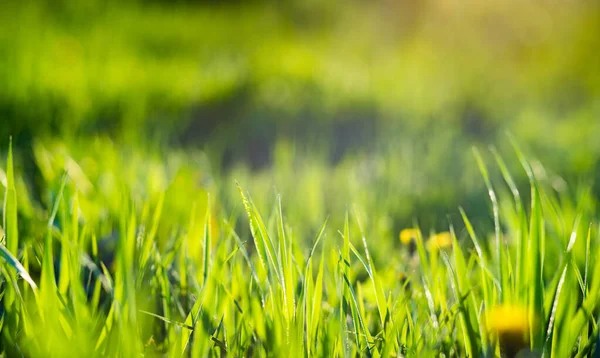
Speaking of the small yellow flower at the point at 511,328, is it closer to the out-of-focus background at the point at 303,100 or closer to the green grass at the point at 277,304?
the green grass at the point at 277,304

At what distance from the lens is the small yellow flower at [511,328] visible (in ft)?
2.13

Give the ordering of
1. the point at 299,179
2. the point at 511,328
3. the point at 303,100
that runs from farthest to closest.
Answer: the point at 303,100
the point at 299,179
the point at 511,328

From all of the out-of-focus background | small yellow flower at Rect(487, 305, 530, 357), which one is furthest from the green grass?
the out-of-focus background

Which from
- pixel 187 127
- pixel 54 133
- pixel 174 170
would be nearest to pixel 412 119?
pixel 187 127

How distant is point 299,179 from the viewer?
178cm

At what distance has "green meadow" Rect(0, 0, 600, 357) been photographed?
2.19 feet

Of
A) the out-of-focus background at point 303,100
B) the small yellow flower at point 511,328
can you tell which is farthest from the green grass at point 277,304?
the out-of-focus background at point 303,100

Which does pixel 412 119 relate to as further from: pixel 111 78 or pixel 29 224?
pixel 29 224

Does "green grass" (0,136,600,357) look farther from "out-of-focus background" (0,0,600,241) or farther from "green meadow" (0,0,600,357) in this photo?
"out-of-focus background" (0,0,600,241)

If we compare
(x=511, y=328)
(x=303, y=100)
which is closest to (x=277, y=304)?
(x=511, y=328)

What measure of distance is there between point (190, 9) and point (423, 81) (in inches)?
96.2

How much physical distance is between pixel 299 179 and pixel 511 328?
1.17m

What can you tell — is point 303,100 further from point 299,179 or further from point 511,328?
point 511,328

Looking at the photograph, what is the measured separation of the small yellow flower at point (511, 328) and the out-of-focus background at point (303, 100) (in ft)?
1.84
